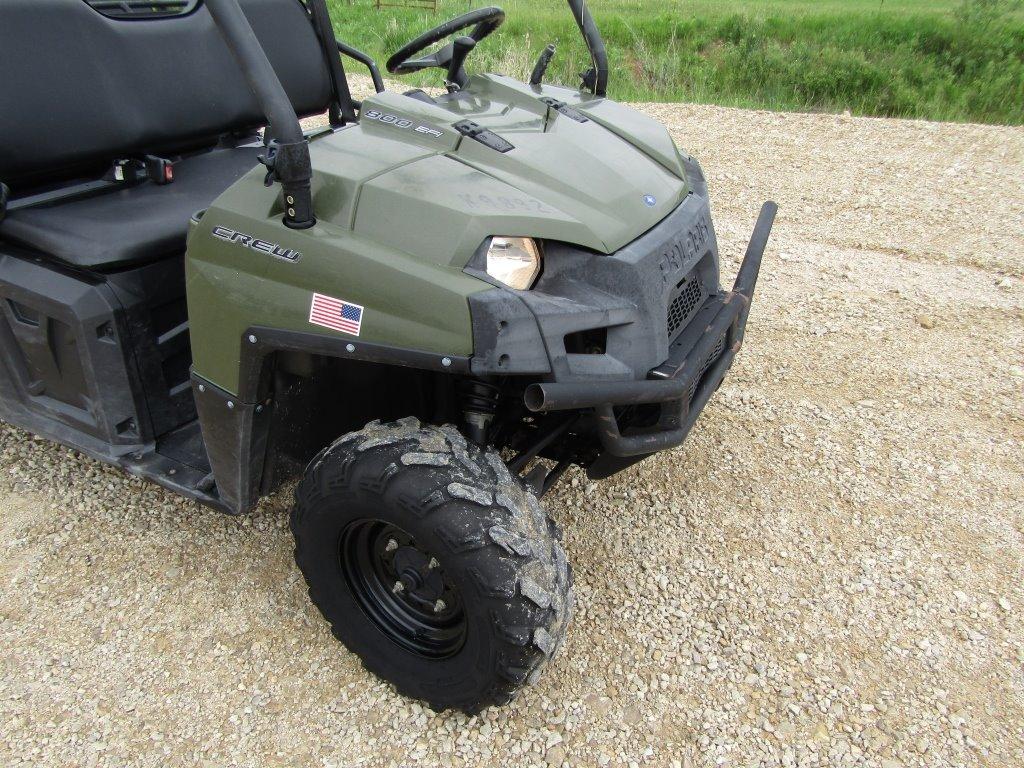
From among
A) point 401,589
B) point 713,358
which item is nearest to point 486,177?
point 713,358

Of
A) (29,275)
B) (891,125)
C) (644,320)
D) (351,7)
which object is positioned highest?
(644,320)

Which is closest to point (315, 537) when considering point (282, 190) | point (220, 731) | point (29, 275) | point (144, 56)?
point (220, 731)

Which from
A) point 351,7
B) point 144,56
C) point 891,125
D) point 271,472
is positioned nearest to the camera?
point 271,472

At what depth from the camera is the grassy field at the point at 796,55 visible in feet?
35.0

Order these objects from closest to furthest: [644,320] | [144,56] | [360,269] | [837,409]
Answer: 1. [360,269]
2. [644,320]
3. [144,56]
4. [837,409]

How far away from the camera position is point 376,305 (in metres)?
1.79

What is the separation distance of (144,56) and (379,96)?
3.10 ft

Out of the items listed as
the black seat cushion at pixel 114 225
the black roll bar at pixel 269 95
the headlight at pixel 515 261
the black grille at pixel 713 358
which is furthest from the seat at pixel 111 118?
the black grille at pixel 713 358

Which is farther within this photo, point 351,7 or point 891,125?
point 351,7

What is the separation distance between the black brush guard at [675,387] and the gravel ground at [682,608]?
2.26ft

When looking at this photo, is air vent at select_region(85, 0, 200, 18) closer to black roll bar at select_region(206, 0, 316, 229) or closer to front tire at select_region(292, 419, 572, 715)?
black roll bar at select_region(206, 0, 316, 229)

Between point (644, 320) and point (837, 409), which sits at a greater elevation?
point (644, 320)

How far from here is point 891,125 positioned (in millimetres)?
7062

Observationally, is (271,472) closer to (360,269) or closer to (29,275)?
(360,269)
